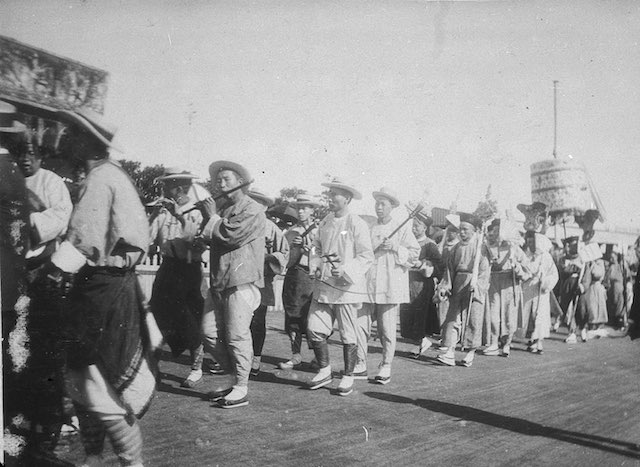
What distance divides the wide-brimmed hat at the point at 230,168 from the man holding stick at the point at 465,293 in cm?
348

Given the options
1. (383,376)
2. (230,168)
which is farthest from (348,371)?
(230,168)

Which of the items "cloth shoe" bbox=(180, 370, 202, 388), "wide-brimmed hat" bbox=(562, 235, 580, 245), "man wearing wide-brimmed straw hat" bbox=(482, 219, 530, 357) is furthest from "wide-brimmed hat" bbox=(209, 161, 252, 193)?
"wide-brimmed hat" bbox=(562, 235, 580, 245)

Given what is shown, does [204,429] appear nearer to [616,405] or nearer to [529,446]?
[529,446]

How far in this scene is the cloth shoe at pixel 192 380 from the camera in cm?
478

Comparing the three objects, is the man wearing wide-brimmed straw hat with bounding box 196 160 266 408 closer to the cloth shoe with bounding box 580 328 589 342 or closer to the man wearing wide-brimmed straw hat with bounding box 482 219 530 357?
the man wearing wide-brimmed straw hat with bounding box 482 219 530 357

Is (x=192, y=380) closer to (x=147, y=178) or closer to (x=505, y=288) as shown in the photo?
(x=147, y=178)

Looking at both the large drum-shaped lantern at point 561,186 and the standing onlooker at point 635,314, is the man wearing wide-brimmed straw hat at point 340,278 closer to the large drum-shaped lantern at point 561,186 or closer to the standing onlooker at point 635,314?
the standing onlooker at point 635,314

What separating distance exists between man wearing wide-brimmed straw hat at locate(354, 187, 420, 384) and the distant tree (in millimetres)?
2318

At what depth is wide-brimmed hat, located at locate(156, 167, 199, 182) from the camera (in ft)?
14.9

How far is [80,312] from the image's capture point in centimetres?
281

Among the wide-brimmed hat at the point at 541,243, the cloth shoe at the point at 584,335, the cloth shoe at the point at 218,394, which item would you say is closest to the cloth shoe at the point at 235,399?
the cloth shoe at the point at 218,394

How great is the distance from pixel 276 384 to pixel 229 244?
168 centimetres

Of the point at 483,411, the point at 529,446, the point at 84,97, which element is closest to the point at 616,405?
the point at 483,411

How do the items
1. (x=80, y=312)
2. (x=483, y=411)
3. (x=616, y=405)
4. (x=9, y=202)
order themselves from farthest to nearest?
(x=616, y=405)
(x=483, y=411)
(x=9, y=202)
(x=80, y=312)
